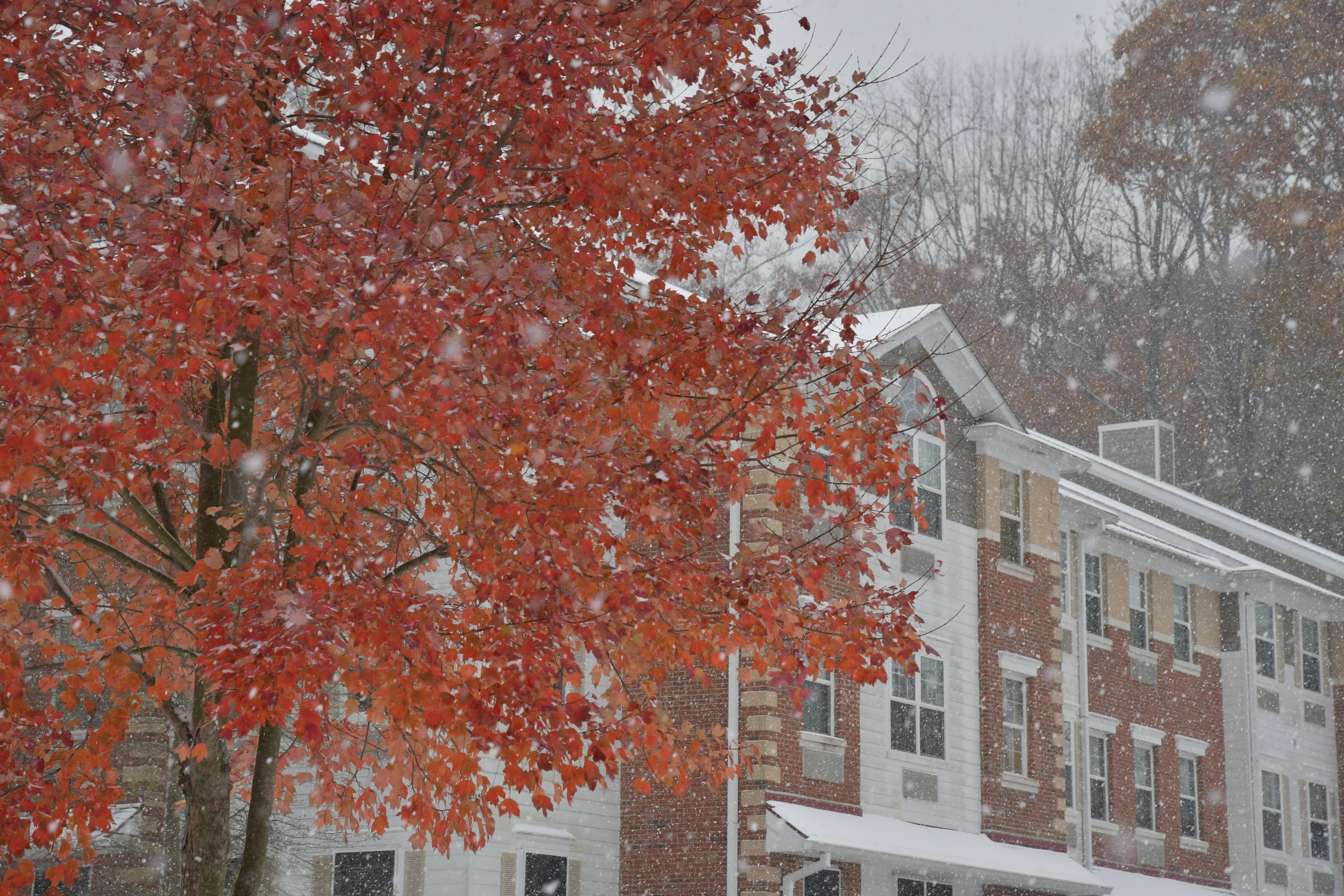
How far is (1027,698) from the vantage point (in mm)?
22766

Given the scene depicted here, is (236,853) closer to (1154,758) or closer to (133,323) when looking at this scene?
(133,323)

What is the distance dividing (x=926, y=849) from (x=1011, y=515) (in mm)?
5983

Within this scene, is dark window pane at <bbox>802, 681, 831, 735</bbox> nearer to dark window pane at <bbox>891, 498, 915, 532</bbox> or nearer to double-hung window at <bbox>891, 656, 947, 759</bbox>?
double-hung window at <bbox>891, 656, 947, 759</bbox>

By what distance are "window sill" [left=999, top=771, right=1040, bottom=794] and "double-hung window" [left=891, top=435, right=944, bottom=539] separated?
368 centimetres

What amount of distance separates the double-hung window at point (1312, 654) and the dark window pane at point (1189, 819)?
6.03 meters

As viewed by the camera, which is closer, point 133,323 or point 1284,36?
point 133,323

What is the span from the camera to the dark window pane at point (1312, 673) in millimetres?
32688

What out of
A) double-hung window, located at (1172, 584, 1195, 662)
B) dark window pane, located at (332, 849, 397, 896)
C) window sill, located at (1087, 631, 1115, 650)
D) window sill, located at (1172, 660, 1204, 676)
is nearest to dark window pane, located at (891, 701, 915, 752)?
window sill, located at (1087, 631, 1115, 650)

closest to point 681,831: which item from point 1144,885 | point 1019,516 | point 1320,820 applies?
point 1019,516

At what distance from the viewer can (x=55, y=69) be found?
7203mm

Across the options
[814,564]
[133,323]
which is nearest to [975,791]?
[814,564]

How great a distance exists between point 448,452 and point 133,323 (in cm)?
177

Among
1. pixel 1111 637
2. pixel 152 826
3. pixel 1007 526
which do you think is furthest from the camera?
pixel 1111 637

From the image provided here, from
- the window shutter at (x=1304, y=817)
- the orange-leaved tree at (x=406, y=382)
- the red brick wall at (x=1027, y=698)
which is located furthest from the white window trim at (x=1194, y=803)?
the orange-leaved tree at (x=406, y=382)
